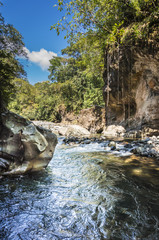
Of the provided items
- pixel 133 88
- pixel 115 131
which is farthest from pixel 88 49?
pixel 115 131

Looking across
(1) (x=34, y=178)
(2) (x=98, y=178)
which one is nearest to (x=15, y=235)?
(1) (x=34, y=178)

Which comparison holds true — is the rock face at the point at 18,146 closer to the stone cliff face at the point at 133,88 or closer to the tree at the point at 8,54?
the tree at the point at 8,54

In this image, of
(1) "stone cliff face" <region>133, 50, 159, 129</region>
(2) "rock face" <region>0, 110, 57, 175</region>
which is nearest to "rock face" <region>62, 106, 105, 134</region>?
(1) "stone cliff face" <region>133, 50, 159, 129</region>

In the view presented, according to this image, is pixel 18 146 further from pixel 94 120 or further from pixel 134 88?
pixel 94 120

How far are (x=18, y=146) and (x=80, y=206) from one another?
6.50 feet

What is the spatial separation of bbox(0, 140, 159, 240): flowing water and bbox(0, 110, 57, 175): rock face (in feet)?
0.83

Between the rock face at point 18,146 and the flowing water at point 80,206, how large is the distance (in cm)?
25

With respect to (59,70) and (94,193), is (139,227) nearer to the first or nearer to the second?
(94,193)

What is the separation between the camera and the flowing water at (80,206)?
1.57 metres

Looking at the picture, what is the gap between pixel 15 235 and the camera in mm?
1517

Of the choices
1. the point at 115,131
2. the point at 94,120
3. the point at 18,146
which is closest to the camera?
the point at 18,146

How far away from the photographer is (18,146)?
320cm

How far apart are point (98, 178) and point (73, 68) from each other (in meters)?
28.4

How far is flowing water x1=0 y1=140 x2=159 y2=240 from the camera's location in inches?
61.6
